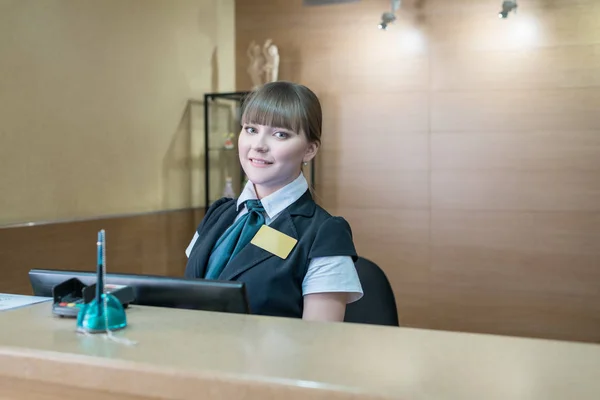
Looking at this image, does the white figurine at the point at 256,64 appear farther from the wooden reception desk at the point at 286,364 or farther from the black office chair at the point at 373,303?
the wooden reception desk at the point at 286,364

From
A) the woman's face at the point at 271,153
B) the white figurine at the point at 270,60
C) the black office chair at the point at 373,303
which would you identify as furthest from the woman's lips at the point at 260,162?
the white figurine at the point at 270,60

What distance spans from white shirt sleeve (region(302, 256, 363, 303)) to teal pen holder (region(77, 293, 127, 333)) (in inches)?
20.7

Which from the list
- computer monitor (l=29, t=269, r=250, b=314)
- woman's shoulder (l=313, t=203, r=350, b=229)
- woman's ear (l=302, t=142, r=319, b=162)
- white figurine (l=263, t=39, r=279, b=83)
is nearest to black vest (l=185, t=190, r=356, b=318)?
woman's shoulder (l=313, t=203, r=350, b=229)

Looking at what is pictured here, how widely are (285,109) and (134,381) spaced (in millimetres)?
862

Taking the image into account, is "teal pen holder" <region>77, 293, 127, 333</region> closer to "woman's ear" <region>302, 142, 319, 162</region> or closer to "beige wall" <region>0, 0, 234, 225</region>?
"woman's ear" <region>302, 142, 319, 162</region>

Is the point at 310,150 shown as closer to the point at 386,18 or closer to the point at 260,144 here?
the point at 260,144

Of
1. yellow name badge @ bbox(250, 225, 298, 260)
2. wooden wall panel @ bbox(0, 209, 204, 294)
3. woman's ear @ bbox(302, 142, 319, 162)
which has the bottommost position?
wooden wall panel @ bbox(0, 209, 204, 294)

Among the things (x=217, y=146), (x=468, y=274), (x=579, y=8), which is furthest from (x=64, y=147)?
(x=579, y=8)

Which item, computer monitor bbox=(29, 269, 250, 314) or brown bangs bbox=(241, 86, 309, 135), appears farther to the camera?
brown bangs bbox=(241, 86, 309, 135)

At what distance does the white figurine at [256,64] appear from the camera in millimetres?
4199

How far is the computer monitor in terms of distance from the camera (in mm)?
1101

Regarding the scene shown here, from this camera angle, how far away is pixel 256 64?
13.8 ft

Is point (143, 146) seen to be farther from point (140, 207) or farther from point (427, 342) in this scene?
point (427, 342)

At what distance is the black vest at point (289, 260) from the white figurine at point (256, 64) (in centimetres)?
282
